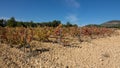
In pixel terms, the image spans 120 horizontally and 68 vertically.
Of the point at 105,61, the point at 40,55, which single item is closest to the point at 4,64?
the point at 40,55

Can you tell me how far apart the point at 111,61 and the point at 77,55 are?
1861 mm

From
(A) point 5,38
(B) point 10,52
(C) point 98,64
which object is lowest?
(C) point 98,64

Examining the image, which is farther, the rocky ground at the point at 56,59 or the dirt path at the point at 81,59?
the dirt path at the point at 81,59

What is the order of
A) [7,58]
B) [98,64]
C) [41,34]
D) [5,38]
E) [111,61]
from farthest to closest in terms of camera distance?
[41,34], [5,38], [111,61], [98,64], [7,58]

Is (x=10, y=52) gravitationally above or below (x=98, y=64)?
above

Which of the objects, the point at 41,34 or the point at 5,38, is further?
the point at 41,34

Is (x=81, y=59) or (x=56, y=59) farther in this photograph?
(x=81, y=59)

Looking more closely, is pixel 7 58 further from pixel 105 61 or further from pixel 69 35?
pixel 69 35

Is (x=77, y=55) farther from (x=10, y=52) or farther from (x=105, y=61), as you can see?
(x=10, y=52)

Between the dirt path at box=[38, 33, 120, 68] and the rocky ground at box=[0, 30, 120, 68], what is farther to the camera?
the dirt path at box=[38, 33, 120, 68]

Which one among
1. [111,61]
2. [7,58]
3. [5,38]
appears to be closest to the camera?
[7,58]

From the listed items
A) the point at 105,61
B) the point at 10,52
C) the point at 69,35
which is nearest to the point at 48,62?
the point at 10,52

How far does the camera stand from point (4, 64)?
7574mm

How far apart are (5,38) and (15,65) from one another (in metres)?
4.13
